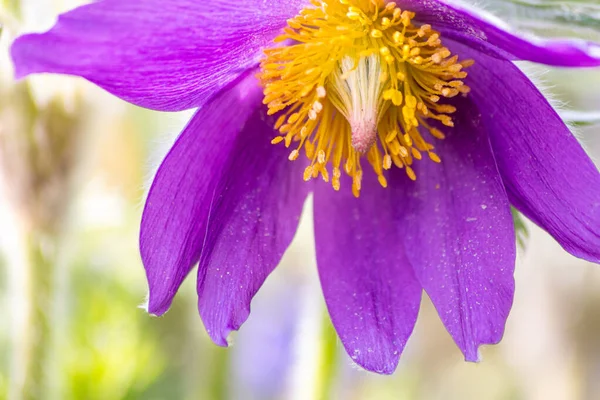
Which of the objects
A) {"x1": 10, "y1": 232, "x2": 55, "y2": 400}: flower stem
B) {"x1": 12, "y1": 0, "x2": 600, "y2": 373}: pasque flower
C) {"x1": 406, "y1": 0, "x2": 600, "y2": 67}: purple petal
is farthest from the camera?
{"x1": 10, "y1": 232, "x2": 55, "y2": 400}: flower stem

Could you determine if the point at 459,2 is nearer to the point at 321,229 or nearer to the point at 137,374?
the point at 321,229

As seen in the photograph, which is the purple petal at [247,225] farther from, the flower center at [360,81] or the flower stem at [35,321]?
the flower stem at [35,321]

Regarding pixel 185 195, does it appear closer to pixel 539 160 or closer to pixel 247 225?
pixel 247 225

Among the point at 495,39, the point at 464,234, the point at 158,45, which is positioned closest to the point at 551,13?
the point at 495,39

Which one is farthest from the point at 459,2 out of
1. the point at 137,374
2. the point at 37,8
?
the point at 137,374

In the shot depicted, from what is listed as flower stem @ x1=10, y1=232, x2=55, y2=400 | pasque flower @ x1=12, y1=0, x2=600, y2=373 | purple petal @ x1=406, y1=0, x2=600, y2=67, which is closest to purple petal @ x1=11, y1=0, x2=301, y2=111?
pasque flower @ x1=12, y1=0, x2=600, y2=373

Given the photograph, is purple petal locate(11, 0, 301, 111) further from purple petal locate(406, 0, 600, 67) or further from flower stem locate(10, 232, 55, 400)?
flower stem locate(10, 232, 55, 400)

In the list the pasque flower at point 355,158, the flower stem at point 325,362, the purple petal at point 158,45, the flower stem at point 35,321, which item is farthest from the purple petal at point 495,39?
the flower stem at point 35,321
